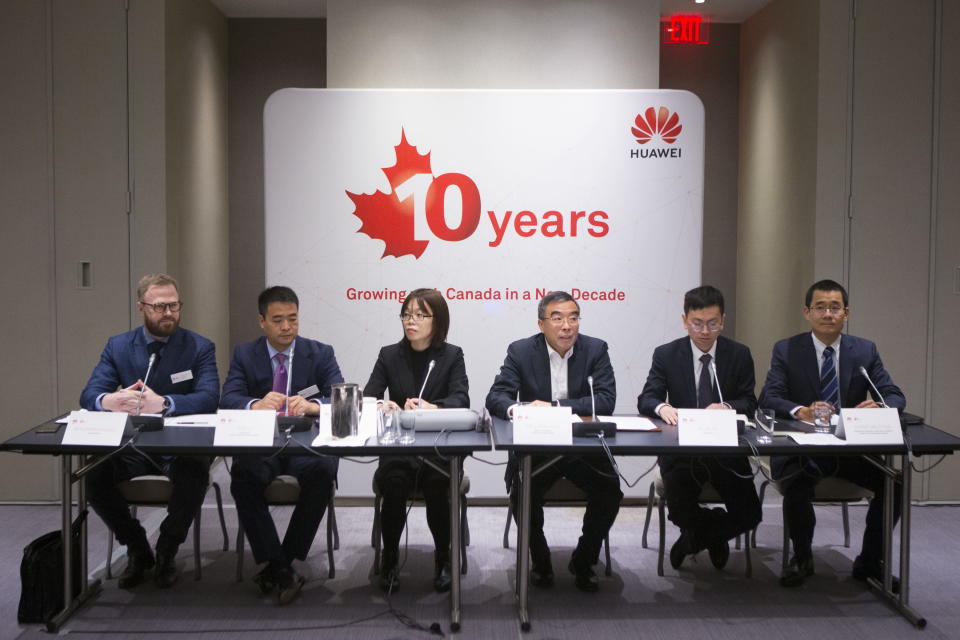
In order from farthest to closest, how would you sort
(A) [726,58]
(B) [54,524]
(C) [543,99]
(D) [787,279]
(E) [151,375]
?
(A) [726,58] < (D) [787,279] < (C) [543,99] < (B) [54,524] < (E) [151,375]

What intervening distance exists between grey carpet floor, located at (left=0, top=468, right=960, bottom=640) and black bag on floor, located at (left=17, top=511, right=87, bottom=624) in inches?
2.3

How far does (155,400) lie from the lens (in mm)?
3381

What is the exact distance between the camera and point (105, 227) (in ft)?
14.8

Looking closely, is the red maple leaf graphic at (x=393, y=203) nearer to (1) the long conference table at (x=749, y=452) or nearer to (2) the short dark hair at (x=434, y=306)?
(2) the short dark hair at (x=434, y=306)

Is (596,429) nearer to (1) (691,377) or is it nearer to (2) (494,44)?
(1) (691,377)

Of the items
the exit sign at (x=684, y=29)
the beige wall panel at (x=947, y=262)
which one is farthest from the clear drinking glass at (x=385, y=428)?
the exit sign at (x=684, y=29)

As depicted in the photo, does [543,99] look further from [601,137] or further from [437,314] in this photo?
[437,314]

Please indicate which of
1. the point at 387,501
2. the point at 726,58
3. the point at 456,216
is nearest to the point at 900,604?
the point at 387,501

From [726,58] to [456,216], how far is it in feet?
8.03

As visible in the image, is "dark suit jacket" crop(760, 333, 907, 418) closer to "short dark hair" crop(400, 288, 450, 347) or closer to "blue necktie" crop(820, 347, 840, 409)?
"blue necktie" crop(820, 347, 840, 409)

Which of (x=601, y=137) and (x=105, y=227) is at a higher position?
(x=601, y=137)

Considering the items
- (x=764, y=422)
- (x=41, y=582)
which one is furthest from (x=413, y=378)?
(x=41, y=582)

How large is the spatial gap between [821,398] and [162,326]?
2.83 meters

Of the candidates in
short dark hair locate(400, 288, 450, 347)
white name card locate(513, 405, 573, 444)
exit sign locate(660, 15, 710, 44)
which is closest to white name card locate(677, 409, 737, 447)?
white name card locate(513, 405, 573, 444)
